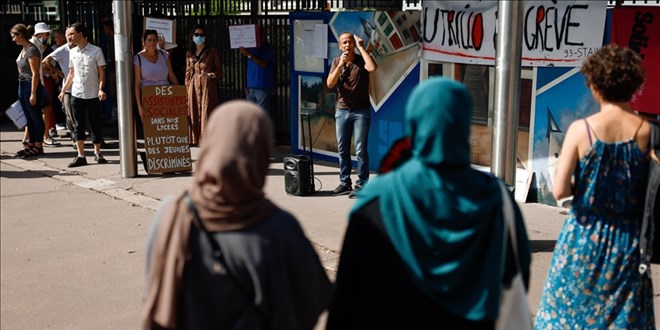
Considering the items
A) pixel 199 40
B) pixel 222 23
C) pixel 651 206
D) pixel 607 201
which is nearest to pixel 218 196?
pixel 607 201

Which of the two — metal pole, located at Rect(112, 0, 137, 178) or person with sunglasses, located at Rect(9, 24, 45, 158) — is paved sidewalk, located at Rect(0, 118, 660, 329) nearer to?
metal pole, located at Rect(112, 0, 137, 178)

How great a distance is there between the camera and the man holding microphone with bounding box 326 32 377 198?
875cm

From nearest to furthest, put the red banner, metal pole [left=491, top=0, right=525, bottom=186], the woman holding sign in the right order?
metal pole [left=491, top=0, right=525, bottom=186], the red banner, the woman holding sign

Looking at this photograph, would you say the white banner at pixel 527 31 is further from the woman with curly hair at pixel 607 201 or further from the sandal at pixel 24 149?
the sandal at pixel 24 149

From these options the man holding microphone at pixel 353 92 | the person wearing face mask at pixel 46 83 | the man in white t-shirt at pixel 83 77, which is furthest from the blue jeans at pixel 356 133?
the person wearing face mask at pixel 46 83

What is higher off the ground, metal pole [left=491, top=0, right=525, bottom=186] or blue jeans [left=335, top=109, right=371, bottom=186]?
metal pole [left=491, top=0, right=525, bottom=186]

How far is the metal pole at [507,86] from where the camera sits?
244 inches

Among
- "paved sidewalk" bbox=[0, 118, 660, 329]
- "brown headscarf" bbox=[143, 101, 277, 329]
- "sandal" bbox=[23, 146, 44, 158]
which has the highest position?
"brown headscarf" bbox=[143, 101, 277, 329]

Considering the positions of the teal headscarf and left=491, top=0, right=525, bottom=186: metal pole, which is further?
left=491, top=0, right=525, bottom=186: metal pole

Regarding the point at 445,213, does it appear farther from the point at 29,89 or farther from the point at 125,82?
the point at 29,89

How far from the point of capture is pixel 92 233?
812cm

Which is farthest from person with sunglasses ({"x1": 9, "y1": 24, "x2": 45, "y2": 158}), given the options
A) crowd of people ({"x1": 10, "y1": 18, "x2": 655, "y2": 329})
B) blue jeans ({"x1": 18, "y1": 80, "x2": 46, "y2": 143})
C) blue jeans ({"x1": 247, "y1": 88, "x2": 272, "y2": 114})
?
crowd of people ({"x1": 10, "y1": 18, "x2": 655, "y2": 329})

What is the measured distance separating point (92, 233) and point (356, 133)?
9.61ft

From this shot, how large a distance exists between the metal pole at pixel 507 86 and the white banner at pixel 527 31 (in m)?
1.25
